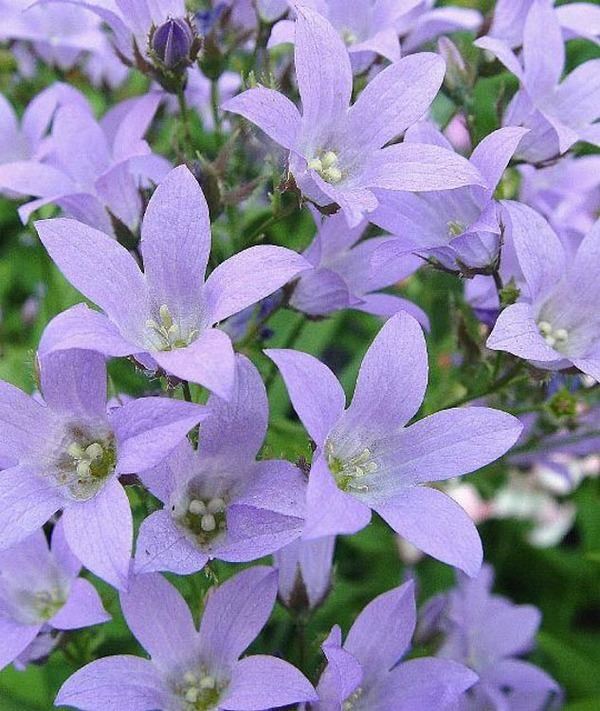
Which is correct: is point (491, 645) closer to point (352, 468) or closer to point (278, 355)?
point (352, 468)

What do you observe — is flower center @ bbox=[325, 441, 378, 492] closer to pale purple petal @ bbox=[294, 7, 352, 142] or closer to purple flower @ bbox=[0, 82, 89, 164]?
pale purple petal @ bbox=[294, 7, 352, 142]

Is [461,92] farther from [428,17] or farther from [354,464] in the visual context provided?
[354,464]

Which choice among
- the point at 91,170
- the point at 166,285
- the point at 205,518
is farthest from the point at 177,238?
the point at 91,170

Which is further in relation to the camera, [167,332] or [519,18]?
[519,18]

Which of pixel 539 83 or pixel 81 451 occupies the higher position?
pixel 539 83

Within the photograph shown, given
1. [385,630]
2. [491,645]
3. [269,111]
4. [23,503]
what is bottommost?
[491,645]

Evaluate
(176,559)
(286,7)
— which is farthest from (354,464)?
(286,7)
